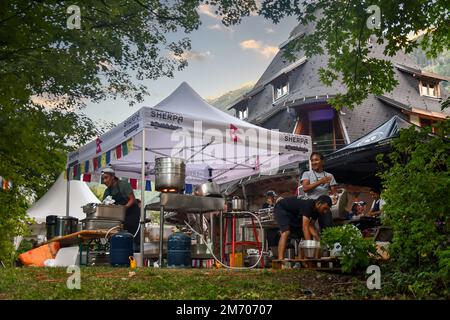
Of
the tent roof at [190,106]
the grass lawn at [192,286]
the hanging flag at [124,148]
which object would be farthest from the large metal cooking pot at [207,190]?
the grass lawn at [192,286]

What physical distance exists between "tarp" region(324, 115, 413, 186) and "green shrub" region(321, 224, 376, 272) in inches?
187

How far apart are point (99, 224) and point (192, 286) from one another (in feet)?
15.7

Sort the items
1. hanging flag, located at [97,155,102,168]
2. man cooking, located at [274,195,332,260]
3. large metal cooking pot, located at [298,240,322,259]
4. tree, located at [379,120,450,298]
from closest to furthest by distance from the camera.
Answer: tree, located at [379,120,450,298], large metal cooking pot, located at [298,240,322,259], man cooking, located at [274,195,332,260], hanging flag, located at [97,155,102,168]

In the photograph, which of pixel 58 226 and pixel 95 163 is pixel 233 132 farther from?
pixel 58 226

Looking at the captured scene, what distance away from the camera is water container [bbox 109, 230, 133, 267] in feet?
29.1

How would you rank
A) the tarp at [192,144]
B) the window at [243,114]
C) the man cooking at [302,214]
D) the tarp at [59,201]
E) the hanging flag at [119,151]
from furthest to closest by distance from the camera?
the window at [243,114], the tarp at [59,201], the hanging flag at [119,151], the tarp at [192,144], the man cooking at [302,214]

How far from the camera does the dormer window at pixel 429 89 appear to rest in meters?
26.9

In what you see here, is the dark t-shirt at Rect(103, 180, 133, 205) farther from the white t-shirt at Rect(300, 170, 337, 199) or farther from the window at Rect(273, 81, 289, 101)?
the window at Rect(273, 81, 289, 101)

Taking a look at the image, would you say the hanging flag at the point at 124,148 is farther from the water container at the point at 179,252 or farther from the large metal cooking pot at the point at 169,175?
the water container at the point at 179,252

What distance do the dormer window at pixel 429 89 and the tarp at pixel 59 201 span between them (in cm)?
1792

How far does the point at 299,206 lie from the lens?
26.0 feet

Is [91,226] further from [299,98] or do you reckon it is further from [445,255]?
[299,98]

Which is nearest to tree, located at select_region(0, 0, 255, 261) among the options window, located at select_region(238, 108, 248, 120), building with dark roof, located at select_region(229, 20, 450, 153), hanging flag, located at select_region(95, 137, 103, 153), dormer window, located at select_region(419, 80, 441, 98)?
hanging flag, located at select_region(95, 137, 103, 153)
